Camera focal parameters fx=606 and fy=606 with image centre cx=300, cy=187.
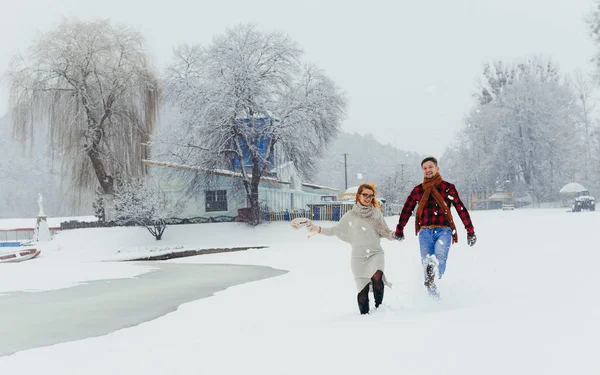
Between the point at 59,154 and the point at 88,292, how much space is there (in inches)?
983

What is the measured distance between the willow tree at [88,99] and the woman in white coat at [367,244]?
94.5 ft

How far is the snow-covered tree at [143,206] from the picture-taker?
31.8 m

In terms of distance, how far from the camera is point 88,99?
34594 millimetres

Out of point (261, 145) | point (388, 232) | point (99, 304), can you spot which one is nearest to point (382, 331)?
point (388, 232)

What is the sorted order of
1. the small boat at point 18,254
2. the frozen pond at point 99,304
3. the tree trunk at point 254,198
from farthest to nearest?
the tree trunk at point 254,198, the small boat at point 18,254, the frozen pond at point 99,304

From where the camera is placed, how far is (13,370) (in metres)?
5.73

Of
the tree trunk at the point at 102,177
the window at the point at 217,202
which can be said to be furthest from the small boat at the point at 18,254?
the window at the point at 217,202

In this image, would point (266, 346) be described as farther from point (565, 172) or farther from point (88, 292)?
point (565, 172)

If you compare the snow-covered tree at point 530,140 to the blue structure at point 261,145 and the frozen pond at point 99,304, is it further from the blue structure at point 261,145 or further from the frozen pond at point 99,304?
the frozen pond at point 99,304

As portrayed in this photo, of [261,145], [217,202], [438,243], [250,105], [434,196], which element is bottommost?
[438,243]

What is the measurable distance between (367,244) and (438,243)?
2.85 feet

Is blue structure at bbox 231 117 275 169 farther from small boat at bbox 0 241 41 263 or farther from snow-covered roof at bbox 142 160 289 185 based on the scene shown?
small boat at bbox 0 241 41 263

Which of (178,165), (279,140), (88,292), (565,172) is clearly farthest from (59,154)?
(565,172)

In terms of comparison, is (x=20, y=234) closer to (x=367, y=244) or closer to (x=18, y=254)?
(x=18, y=254)
